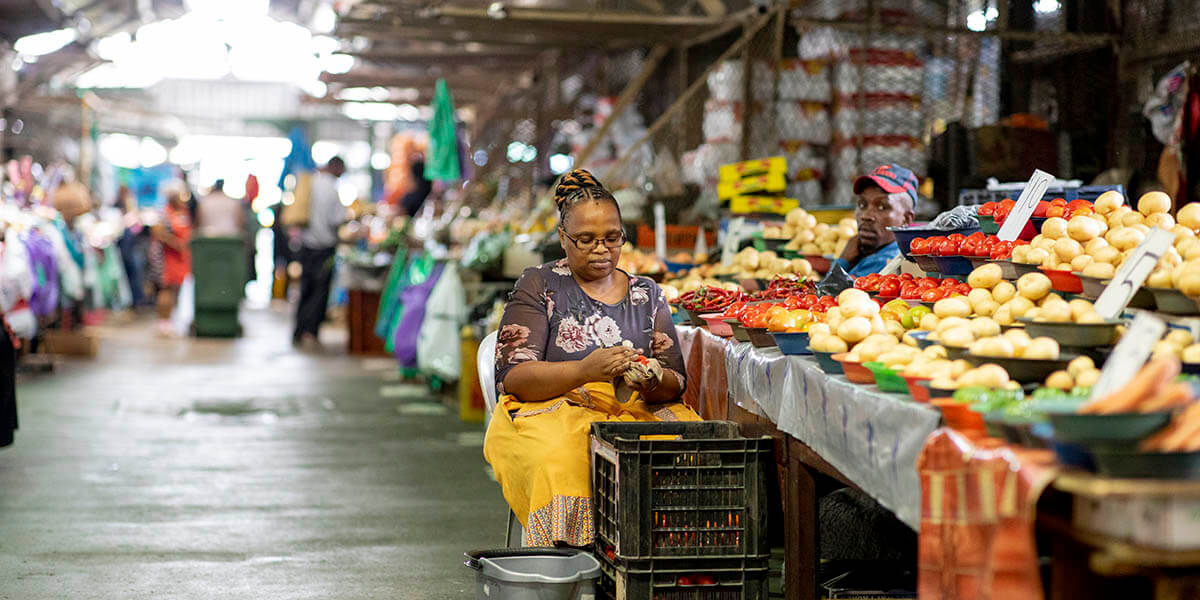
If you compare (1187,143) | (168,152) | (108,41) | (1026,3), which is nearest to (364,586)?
(1187,143)

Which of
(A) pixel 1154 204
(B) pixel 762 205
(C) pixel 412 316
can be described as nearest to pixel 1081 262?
(A) pixel 1154 204

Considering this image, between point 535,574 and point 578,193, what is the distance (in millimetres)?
1389

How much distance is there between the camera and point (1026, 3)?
8.93 m

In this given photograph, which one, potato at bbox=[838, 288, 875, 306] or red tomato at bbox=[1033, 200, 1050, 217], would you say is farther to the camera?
red tomato at bbox=[1033, 200, 1050, 217]

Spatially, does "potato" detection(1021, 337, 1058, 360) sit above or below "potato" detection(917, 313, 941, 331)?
below

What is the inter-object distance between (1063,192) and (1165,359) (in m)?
2.27

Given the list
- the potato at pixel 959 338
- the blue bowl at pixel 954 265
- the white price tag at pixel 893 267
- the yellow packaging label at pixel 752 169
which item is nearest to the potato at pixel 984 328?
the potato at pixel 959 338

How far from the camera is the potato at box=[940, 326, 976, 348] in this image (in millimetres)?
3029

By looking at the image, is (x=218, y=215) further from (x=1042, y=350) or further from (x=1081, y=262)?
(x=1042, y=350)

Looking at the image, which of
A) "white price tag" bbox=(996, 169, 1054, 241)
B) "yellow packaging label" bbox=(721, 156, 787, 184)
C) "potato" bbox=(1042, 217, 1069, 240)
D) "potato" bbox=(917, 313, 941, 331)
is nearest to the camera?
"potato" bbox=(917, 313, 941, 331)

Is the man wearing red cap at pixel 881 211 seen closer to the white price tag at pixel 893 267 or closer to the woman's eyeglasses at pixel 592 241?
the white price tag at pixel 893 267

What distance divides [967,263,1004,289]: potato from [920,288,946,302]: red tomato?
0.14 m

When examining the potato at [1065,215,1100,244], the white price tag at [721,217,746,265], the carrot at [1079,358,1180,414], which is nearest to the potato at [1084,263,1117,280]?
the potato at [1065,215,1100,244]

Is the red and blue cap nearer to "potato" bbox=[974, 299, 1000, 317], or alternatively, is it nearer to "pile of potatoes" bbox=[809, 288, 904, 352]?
"pile of potatoes" bbox=[809, 288, 904, 352]
